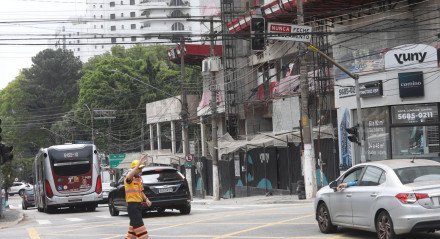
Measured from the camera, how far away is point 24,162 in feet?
322

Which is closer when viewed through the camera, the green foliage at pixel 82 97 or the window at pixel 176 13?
the green foliage at pixel 82 97

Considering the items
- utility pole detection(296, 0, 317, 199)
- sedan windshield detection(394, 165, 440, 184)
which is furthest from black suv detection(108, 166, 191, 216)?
sedan windshield detection(394, 165, 440, 184)

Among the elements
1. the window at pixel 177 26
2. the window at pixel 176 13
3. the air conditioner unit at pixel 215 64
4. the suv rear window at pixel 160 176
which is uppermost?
the window at pixel 176 13

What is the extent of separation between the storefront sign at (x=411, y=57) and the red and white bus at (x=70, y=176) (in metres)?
13.6

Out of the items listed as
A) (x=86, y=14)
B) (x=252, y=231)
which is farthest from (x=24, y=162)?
(x=252, y=231)

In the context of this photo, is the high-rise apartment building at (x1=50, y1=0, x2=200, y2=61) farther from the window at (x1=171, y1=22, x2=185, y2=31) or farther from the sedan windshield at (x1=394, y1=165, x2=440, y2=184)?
the sedan windshield at (x1=394, y1=165, x2=440, y2=184)

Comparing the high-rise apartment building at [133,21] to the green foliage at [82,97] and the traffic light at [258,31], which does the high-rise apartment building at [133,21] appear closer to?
the green foliage at [82,97]

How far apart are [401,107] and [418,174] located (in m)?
19.8

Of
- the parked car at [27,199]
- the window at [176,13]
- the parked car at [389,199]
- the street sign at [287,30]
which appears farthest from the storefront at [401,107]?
the window at [176,13]

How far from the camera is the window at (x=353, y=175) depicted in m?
14.3

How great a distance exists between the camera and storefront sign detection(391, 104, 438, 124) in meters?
31.0

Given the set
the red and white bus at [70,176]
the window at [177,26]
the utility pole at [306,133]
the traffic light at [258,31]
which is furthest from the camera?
the window at [177,26]

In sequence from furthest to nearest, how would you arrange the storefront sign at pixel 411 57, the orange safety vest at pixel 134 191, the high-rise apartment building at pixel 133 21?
1. the high-rise apartment building at pixel 133 21
2. the storefront sign at pixel 411 57
3. the orange safety vest at pixel 134 191

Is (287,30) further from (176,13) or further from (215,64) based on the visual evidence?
(176,13)
